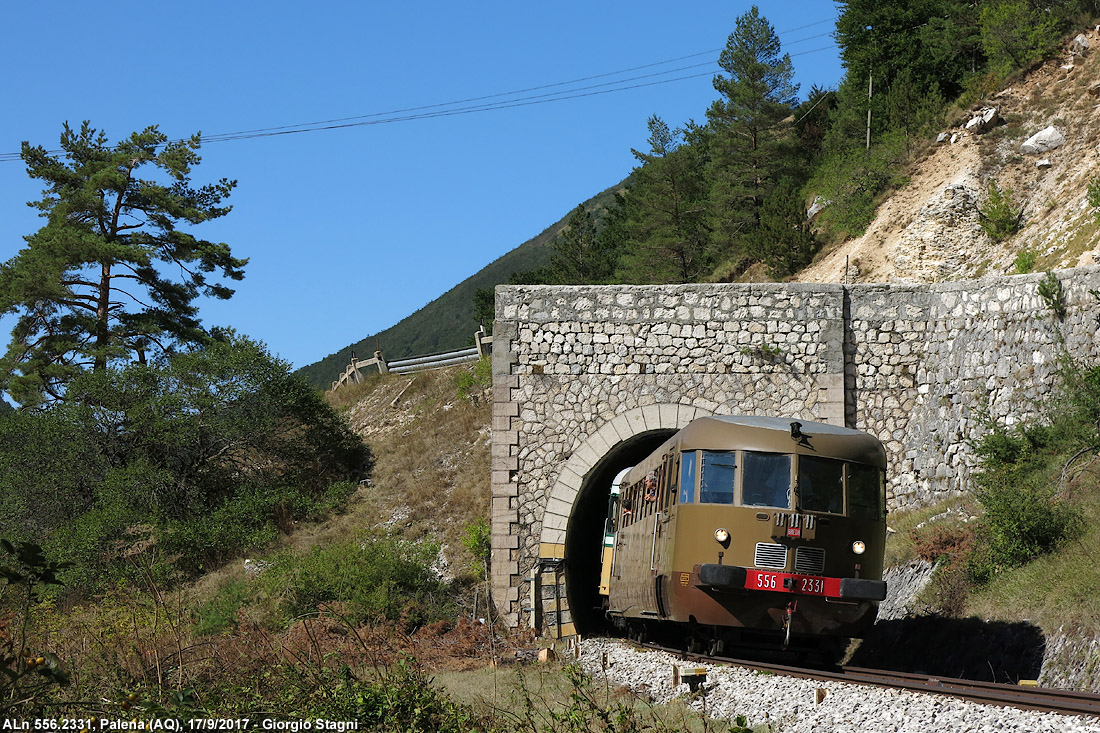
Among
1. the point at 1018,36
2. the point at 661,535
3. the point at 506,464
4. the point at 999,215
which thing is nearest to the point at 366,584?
the point at 506,464

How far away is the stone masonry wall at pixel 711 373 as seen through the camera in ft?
55.3

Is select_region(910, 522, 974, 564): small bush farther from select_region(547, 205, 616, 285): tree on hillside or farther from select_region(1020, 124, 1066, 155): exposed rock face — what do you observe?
select_region(547, 205, 616, 285): tree on hillside

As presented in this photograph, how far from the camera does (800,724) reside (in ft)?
24.6

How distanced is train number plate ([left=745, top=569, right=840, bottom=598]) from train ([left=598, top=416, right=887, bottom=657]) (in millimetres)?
11

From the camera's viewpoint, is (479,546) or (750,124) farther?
(750,124)

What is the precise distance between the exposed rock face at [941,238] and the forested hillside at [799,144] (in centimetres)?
320

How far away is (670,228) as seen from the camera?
3906 cm

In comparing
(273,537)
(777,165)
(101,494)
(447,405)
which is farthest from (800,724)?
(777,165)

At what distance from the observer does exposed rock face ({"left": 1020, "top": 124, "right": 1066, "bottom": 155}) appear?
2494 centimetres

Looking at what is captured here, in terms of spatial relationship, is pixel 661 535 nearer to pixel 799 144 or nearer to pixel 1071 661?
pixel 1071 661

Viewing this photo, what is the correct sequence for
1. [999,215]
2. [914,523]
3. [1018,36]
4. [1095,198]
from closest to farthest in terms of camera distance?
[914,523] → [1095,198] → [999,215] → [1018,36]

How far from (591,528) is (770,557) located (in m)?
11.7

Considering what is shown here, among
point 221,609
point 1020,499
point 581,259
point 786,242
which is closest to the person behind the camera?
point 1020,499

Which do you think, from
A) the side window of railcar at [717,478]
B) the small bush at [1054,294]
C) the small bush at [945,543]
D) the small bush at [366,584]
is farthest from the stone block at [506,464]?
the small bush at [1054,294]
